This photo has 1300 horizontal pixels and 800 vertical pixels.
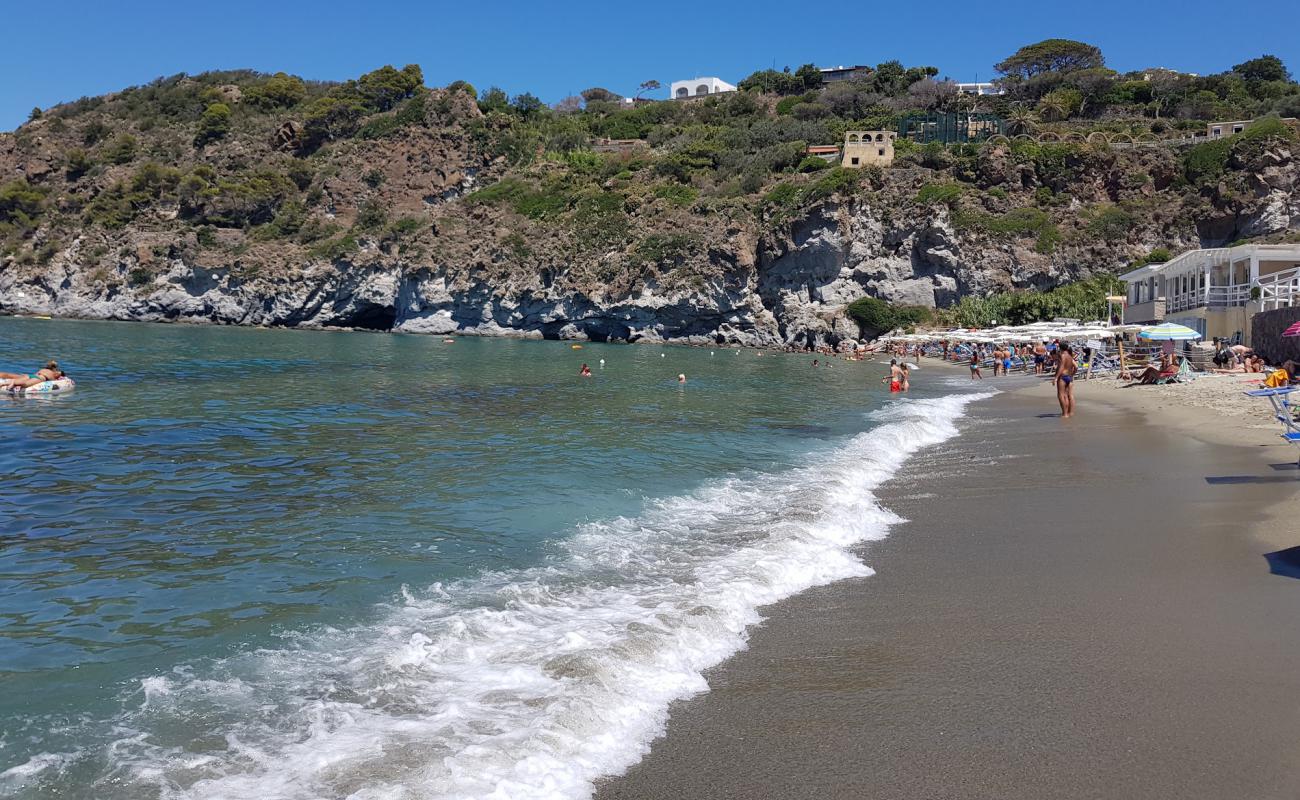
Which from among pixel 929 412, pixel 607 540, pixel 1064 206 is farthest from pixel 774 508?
pixel 1064 206

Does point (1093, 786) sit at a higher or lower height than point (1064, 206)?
lower

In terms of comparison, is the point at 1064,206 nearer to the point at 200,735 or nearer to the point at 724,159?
the point at 724,159

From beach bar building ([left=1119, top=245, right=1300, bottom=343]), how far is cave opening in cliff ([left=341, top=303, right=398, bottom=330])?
66.2m

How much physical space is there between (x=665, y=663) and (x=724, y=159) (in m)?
82.3

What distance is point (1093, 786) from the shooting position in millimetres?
3598

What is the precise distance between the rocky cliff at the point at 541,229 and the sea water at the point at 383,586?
52.1 metres

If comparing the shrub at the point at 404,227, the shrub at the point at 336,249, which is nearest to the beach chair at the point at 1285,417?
the shrub at the point at 404,227

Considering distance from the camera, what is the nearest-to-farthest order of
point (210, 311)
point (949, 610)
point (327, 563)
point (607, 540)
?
1. point (949, 610)
2. point (327, 563)
3. point (607, 540)
4. point (210, 311)

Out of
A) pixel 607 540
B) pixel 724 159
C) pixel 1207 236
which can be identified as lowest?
pixel 607 540

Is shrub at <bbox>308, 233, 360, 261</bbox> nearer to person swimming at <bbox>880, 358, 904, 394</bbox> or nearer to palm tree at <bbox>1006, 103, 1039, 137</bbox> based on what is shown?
palm tree at <bbox>1006, 103, 1039, 137</bbox>

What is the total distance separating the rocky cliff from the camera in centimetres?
6372

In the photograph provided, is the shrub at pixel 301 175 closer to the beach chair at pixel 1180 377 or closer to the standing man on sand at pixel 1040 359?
the standing man on sand at pixel 1040 359

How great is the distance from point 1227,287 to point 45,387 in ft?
135

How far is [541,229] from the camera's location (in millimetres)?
79750
